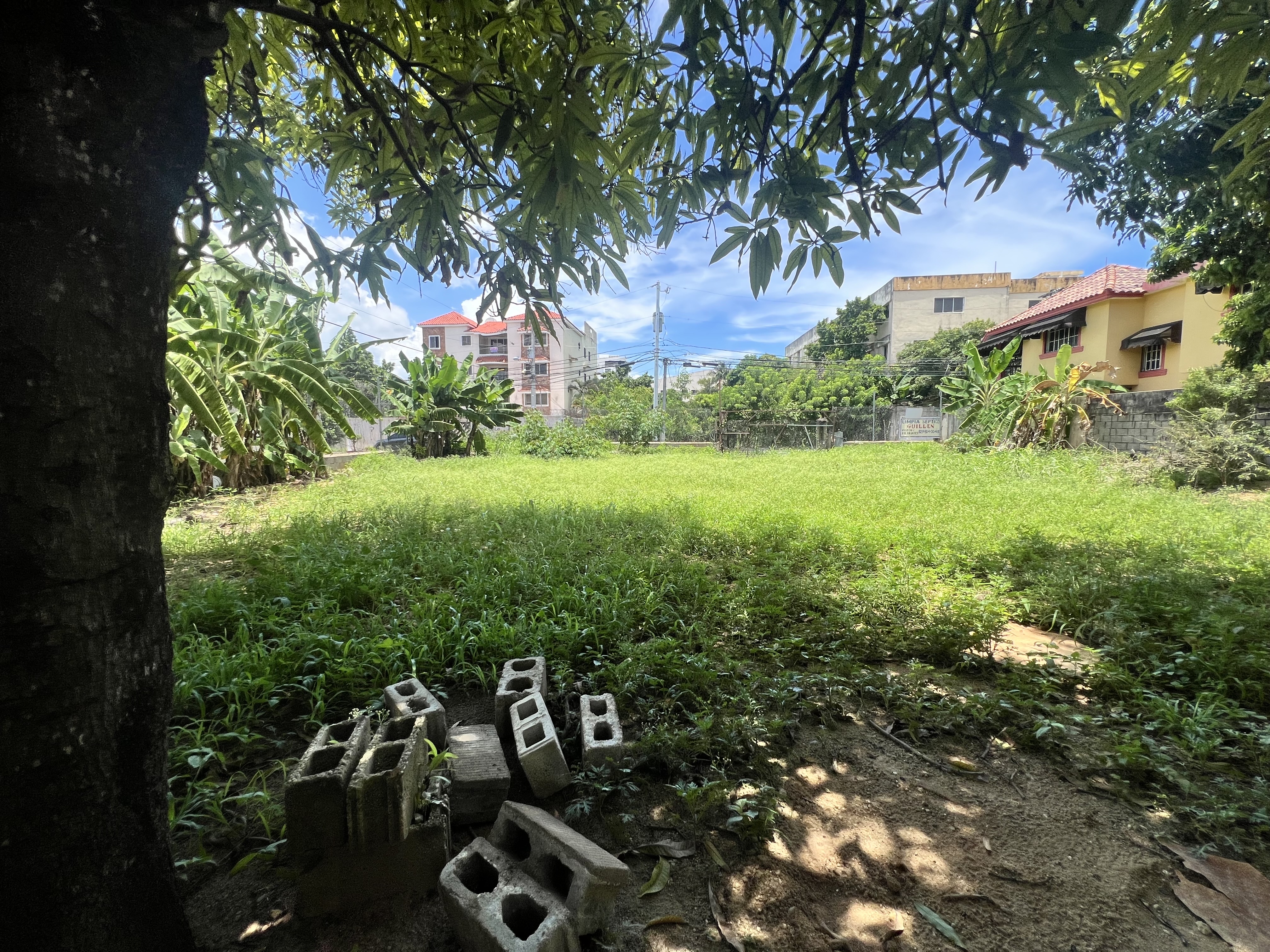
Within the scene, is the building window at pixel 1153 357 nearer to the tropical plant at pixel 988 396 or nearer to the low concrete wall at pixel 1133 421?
the tropical plant at pixel 988 396

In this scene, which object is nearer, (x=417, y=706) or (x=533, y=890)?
(x=533, y=890)

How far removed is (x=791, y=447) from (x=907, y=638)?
15800 millimetres

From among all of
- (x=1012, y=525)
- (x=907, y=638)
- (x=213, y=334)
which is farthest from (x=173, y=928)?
(x=213, y=334)

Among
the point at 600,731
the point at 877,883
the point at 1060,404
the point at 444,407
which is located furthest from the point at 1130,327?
the point at 600,731

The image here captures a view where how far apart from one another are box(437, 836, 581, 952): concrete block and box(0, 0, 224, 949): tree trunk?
0.49 meters

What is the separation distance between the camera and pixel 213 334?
6414 mm

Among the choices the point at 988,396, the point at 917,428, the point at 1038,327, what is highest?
the point at 1038,327

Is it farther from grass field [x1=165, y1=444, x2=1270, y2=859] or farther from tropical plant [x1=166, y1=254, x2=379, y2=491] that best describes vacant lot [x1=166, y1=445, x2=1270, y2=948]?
tropical plant [x1=166, y1=254, x2=379, y2=491]

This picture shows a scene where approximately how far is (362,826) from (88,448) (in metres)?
0.93

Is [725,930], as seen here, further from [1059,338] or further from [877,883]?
[1059,338]

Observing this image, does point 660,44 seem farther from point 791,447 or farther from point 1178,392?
point 791,447

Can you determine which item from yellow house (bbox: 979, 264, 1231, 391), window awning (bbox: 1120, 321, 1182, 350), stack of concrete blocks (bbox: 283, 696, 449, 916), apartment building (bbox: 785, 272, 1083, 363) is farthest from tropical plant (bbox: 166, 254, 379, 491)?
apartment building (bbox: 785, 272, 1083, 363)

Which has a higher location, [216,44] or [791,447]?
[216,44]

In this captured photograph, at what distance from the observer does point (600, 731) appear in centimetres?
182
